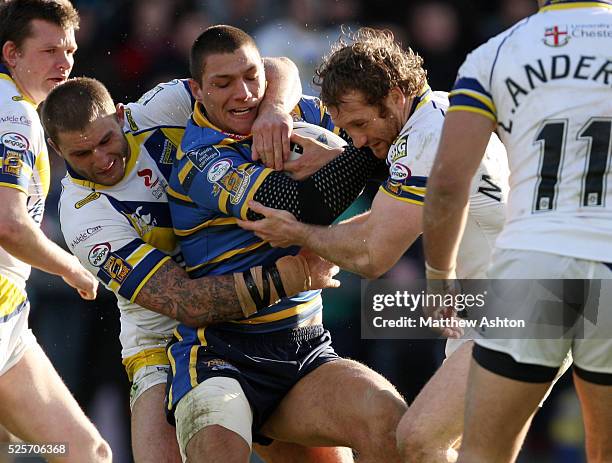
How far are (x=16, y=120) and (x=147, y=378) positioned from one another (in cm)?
152

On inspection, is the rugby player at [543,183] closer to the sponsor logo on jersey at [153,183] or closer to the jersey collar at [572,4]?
the jersey collar at [572,4]

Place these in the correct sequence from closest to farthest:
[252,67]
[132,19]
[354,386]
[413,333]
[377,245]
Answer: [377,245], [354,386], [252,67], [413,333], [132,19]

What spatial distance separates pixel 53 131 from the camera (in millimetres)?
5020

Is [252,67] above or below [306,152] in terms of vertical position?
above

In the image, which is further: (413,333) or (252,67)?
(413,333)

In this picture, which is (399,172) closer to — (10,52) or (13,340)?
(13,340)

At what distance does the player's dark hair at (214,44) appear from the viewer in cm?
498

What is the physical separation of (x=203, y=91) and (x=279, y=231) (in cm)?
91

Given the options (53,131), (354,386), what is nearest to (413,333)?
(354,386)

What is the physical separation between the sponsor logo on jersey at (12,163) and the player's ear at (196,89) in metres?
0.97

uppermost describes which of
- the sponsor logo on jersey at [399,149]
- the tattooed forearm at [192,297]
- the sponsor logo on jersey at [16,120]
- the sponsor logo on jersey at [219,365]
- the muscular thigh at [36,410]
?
the sponsor logo on jersey at [399,149]

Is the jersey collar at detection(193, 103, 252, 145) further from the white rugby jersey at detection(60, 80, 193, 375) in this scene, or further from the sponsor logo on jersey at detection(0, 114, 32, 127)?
the sponsor logo on jersey at detection(0, 114, 32, 127)

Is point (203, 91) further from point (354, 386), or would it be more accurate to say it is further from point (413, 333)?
point (413, 333)

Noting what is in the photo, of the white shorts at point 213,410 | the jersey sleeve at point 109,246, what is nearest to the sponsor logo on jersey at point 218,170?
the jersey sleeve at point 109,246
